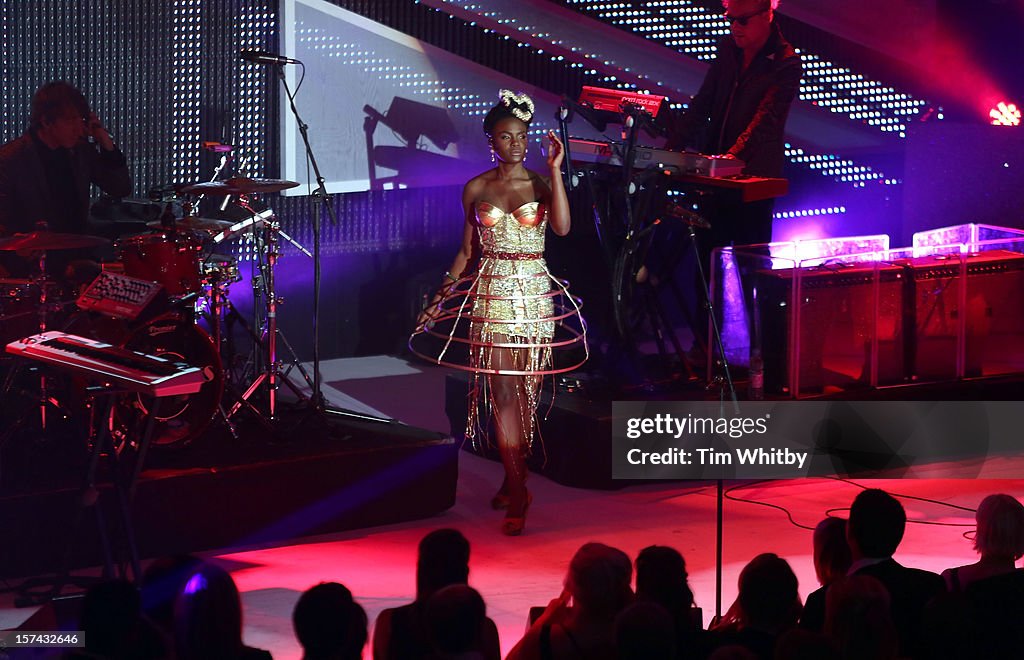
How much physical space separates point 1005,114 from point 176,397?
665 centimetres

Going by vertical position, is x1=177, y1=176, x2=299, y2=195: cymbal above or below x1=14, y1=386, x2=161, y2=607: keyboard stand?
above

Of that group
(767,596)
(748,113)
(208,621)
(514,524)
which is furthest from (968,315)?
(208,621)

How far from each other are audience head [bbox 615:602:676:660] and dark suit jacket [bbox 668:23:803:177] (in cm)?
533

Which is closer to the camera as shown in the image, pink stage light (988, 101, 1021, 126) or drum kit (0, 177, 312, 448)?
drum kit (0, 177, 312, 448)

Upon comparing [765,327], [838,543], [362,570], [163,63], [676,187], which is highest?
[163,63]

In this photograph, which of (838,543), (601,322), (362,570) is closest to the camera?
(838,543)

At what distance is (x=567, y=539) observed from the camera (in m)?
6.88

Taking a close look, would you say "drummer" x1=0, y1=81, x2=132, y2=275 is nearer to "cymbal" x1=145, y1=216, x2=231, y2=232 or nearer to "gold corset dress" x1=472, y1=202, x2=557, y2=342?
"cymbal" x1=145, y1=216, x2=231, y2=232

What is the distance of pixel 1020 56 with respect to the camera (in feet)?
33.9

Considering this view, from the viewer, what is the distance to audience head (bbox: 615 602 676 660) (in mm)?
3482

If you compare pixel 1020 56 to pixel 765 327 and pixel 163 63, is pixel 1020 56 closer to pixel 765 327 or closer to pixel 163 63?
pixel 765 327

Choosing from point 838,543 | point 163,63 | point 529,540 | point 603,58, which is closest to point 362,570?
point 529,540

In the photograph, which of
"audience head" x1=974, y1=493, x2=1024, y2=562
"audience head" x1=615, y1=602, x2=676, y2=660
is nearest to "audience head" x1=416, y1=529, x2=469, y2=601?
"audience head" x1=615, y1=602, x2=676, y2=660

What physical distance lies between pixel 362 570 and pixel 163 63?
4.67 metres
